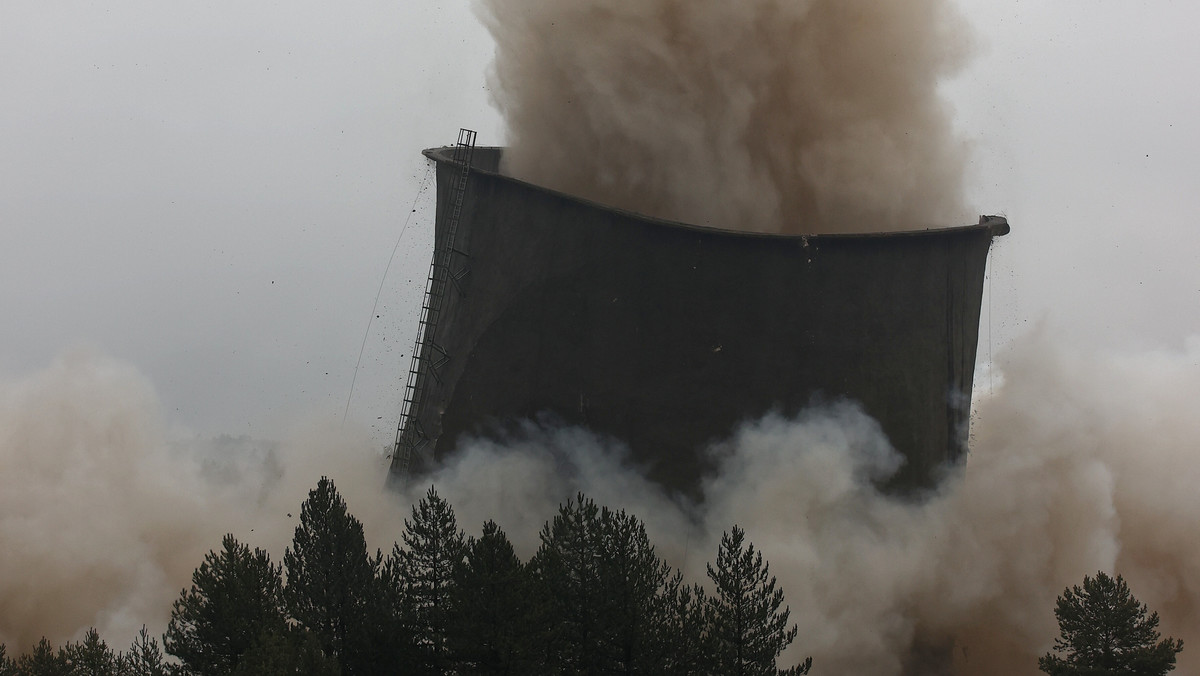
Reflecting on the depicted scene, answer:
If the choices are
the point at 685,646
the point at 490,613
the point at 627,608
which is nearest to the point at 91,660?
→ the point at 490,613

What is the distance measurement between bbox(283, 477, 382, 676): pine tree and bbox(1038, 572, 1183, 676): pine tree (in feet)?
33.5

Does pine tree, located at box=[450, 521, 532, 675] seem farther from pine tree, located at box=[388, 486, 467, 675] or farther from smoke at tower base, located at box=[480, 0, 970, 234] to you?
smoke at tower base, located at box=[480, 0, 970, 234]

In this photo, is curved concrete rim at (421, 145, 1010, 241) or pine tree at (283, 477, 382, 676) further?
curved concrete rim at (421, 145, 1010, 241)

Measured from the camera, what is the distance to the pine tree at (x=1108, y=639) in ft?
55.9

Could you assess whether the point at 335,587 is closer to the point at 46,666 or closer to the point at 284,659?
the point at 284,659

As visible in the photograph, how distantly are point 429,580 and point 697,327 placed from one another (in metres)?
7.59

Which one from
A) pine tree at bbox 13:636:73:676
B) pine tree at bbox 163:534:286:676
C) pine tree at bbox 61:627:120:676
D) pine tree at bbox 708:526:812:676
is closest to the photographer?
pine tree at bbox 708:526:812:676

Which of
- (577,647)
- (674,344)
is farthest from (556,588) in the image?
(674,344)

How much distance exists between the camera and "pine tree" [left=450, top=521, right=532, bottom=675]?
1596cm

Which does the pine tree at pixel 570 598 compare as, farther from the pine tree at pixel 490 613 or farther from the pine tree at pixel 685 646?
the pine tree at pixel 685 646

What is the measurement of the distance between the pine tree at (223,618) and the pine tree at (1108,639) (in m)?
11.6

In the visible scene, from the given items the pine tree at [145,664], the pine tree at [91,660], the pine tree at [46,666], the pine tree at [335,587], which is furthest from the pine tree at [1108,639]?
the pine tree at [46,666]

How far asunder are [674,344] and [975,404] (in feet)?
28.9

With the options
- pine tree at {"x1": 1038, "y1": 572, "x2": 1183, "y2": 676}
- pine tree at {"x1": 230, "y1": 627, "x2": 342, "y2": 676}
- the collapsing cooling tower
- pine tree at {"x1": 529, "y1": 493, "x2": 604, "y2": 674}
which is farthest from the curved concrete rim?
pine tree at {"x1": 230, "y1": 627, "x2": 342, "y2": 676}
